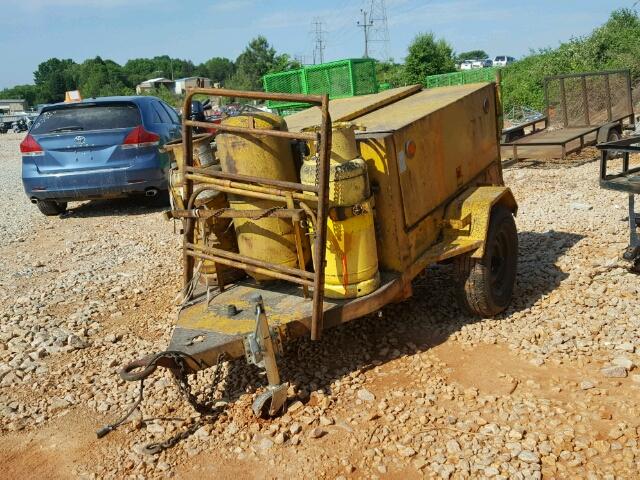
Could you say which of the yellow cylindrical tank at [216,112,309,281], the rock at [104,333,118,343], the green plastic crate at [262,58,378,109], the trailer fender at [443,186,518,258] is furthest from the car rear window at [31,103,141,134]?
the green plastic crate at [262,58,378,109]

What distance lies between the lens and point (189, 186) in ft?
12.8

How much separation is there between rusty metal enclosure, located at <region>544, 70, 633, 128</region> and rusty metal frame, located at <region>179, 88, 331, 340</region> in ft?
33.9

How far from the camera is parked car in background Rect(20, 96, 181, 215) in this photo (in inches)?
332

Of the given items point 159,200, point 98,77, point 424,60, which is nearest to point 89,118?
point 159,200

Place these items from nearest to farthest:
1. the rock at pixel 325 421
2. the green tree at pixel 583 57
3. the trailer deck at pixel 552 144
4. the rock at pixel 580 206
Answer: the rock at pixel 325 421 < the rock at pixel 580 206 < the trailer deck at pixel 552 144 < the green tree at pixel 583 57

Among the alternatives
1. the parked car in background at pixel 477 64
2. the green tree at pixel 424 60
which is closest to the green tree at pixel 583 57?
the green tree at pixel 424 60

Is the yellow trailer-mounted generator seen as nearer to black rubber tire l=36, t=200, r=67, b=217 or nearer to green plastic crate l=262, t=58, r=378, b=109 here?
black rubber tire l=36, t=200, r=67, b=217

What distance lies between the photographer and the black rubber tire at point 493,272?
4.34 m

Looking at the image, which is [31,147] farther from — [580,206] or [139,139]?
[580,206]

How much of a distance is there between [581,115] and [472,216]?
31.4 ft

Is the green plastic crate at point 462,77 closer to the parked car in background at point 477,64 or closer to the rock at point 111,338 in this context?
the rock at point 111,338

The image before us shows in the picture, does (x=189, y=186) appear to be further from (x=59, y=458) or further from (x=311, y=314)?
(x=59, y=458)

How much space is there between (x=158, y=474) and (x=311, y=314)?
1197 millimetres

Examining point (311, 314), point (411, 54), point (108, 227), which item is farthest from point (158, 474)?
point (411, 54)
